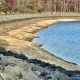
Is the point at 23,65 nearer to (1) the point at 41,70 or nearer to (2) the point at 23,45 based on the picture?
(1) the point at 41,70

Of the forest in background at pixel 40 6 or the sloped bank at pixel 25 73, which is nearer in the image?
the sloped bank at pixel 25 73

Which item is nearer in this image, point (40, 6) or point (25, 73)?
point (25, 73)

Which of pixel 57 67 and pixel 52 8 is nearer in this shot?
pixel 57 67

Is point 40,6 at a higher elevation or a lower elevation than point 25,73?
lower

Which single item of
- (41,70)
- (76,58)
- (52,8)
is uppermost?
(41,70)

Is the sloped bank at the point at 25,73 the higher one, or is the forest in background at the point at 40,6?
the sloped bank at the point at 25,73

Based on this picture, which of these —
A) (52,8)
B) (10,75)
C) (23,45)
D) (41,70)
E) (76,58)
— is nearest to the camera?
(10,75)

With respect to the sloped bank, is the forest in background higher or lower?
lower

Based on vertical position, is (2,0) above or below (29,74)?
below

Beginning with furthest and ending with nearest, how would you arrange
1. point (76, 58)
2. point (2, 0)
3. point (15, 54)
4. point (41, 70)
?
point (2, 0), point (76, 58), point (15, 54), point (41, 70)

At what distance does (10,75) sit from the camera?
21906 mm

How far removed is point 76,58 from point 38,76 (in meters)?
15.8

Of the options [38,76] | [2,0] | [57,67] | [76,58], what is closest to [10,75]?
[38,76]

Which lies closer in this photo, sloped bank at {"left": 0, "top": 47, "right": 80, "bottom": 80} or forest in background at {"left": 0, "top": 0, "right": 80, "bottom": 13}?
sloped bank at {"left": 0, "top": 47, "right": 80, "bottom": 80}
